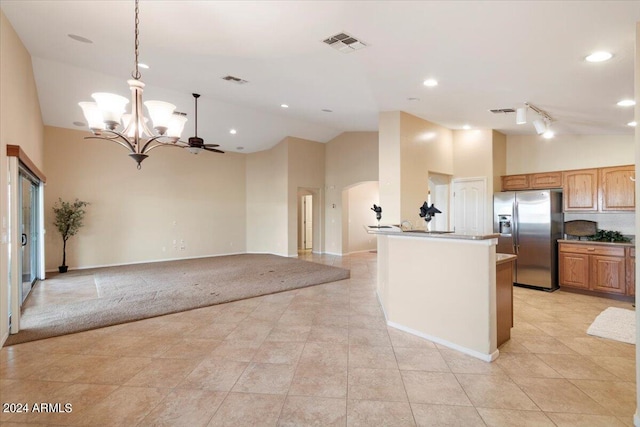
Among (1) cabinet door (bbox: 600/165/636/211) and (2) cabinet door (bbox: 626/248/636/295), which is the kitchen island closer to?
(2) cabinet door (bbox: 626/248/636/295)

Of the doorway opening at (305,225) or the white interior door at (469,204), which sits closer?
the white interior door at (469,204)

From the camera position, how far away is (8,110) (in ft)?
11.3

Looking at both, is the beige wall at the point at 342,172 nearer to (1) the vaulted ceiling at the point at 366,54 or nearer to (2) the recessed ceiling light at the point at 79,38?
(1) the vaulted ceiling at the point at 366,54

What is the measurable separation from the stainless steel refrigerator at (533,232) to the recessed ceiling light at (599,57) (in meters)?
2.97

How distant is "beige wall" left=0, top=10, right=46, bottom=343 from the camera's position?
3.13m

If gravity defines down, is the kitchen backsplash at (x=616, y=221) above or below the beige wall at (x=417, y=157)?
below

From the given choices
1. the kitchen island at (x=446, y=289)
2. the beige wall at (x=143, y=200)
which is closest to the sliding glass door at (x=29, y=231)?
the beige wall at (x=143, y=200)

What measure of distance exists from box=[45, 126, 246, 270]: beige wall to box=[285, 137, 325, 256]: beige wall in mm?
1862

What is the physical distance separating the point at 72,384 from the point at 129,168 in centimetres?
659

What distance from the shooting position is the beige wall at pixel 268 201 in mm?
9180

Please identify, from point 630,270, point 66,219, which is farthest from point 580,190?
point 66,219

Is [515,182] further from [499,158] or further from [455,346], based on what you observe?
[455,346]

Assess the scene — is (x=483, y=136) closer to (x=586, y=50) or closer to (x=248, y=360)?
(x=586, y=50)

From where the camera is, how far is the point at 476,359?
2781 millimetres
